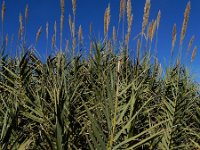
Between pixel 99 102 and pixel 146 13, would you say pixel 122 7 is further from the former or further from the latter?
pixel 99 102

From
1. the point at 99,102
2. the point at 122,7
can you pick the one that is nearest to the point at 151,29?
the point at 122,7

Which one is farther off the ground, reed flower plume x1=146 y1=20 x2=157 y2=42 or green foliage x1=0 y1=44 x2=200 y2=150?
reed flower plume x1=146 y1=20 x2=157 y2=42

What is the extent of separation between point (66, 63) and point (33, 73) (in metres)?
0.46

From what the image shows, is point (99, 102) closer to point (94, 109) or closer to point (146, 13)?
point (94, 109)

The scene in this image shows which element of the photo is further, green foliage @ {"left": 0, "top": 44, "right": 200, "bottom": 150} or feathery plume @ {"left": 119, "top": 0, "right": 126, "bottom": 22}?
feathery plume @ {"left": 119, "top": 0, "right": 126, "bottom": 22}

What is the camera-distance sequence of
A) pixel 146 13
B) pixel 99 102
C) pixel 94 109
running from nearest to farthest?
pixel 99 102
pixel 94 109
pixel 146 13

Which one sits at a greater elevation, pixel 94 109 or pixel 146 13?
pixel 146 13

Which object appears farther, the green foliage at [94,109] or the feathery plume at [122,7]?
the feathery plume at [122,7]

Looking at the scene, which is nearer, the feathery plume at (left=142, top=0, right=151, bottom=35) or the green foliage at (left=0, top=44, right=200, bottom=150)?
the green foliage at (left=0, top=44, right=200, bottom=150)

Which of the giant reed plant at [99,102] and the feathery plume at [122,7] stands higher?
the feathery plume at [122,7]

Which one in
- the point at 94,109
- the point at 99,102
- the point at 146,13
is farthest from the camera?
the point at 146,13

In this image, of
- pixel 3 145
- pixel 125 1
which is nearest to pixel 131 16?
pixel 125 1

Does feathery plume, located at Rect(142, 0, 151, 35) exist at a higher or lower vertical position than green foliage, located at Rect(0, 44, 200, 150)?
higher

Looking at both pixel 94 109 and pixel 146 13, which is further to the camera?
pixel 146 13
